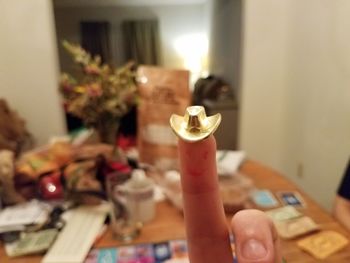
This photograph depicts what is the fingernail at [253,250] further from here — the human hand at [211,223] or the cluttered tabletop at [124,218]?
the cluttered tabletop at [124,218]

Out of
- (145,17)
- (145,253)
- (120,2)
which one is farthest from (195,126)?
(145,17)

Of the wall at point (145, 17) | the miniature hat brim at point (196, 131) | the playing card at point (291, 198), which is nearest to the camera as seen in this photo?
the miniature hat brim at point (196, 131)

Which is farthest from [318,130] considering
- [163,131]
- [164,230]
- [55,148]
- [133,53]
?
[133,53]

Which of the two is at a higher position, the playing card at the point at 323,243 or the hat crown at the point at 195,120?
the hat crown at the point at 195,120

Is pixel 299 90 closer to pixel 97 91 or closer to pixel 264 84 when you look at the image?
pixel 264 84

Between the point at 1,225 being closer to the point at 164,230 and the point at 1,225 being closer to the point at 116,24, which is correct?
the point at 164,230

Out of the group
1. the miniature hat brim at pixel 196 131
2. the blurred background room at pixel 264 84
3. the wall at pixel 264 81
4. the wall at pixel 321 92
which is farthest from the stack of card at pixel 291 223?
the wall at pixel 264 81

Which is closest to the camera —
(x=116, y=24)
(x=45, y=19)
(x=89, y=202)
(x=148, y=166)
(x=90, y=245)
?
(x=90, y=245)
